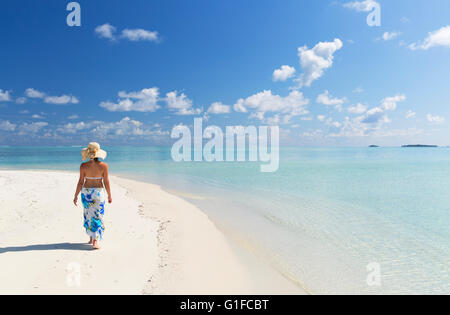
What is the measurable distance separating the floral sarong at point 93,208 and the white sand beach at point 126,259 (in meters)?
0.49

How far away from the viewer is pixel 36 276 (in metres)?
4.59

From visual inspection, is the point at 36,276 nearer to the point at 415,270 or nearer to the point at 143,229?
the point at 143,229

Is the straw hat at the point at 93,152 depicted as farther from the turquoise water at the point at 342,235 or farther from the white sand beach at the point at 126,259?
the turquoise water at the point at 342,235

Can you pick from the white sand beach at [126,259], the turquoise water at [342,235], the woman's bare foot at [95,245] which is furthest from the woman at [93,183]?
the turquoise water at [342,235]

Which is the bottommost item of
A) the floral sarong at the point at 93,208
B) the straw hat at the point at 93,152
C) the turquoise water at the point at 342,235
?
the turquoise water at the point at 342,235

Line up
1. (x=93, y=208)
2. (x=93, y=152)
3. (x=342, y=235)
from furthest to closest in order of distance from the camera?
(x=342, y=235) < (x=93, y=208) < (x=93, y=152)

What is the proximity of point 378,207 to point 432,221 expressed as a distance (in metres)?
2.48

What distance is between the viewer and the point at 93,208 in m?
5.72

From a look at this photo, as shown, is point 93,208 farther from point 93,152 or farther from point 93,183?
point 93,152

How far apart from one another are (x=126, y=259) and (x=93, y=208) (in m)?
1.36

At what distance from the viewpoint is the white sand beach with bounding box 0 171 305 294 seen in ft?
14.7

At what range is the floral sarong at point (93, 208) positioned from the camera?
5637 millimetres

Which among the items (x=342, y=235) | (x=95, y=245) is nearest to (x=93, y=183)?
(x=95, y=245)
